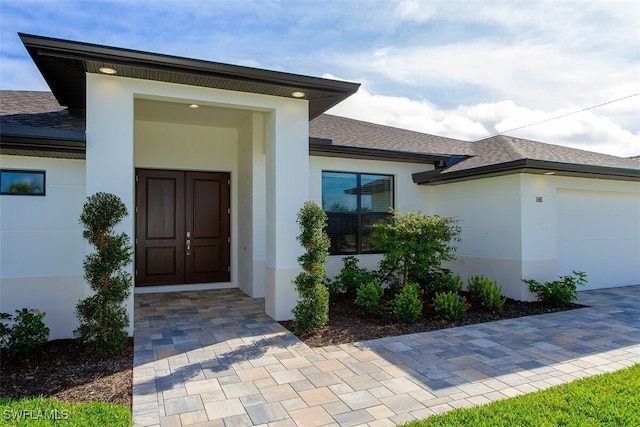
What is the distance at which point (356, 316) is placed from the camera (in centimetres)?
640

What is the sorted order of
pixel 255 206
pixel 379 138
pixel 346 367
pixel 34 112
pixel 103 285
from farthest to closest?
pixel 379 138 → pixel 255 206 → pixel 34 112 → pixel 103 285 → pixel 346 367

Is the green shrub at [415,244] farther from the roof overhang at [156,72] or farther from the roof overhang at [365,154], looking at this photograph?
the roof overhang at [156,72]

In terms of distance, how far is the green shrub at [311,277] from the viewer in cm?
546

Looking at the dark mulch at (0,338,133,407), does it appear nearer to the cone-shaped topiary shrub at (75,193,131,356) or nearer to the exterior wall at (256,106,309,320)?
the cone-shaped topiary shrub at (75,193,131,356)

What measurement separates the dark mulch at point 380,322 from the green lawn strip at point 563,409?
7.21ft

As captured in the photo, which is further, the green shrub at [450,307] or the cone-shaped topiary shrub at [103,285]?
the green shrub at [450,307]

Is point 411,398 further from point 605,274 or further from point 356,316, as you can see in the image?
point 605,274

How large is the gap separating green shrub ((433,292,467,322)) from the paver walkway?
343mm

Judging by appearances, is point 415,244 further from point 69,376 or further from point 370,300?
point 69,376

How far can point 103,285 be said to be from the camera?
466 cm

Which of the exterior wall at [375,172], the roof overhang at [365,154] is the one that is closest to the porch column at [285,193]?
the roof overhang at [365,154]

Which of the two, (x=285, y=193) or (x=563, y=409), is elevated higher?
(x=285, y=193)

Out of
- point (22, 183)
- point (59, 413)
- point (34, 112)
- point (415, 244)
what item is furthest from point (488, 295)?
point (34, 112)

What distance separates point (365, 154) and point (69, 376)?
6.53m
